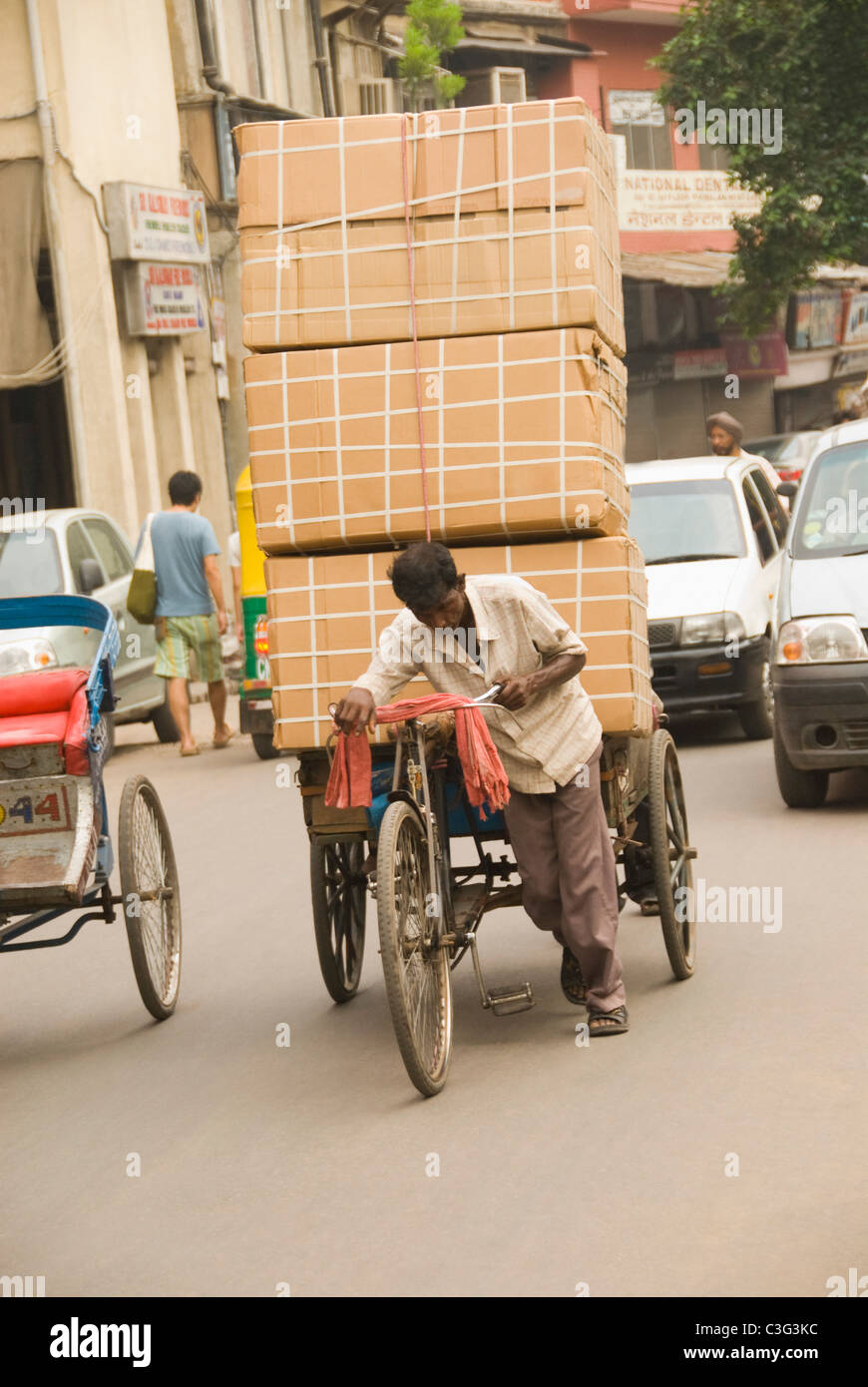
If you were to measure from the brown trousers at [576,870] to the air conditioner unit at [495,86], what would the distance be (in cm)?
3056

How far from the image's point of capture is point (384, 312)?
6348mm

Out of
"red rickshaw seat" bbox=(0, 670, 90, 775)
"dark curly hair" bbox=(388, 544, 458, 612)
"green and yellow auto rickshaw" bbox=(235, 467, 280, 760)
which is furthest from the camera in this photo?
"green and yellow auto rickshaw" bbox=(235, 467, 280, 760)

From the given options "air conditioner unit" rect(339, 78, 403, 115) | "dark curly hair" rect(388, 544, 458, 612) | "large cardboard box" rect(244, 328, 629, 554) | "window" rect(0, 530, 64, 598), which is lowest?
"window" rect(0, 530, 64, 598)

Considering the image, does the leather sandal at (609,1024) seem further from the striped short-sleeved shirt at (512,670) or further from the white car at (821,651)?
the white car at (821,651)

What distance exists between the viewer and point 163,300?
23.5 metres

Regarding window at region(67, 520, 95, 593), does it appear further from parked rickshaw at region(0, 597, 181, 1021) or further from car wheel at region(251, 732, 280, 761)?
parked rickshaw at region(0, 597, 181, 1021)

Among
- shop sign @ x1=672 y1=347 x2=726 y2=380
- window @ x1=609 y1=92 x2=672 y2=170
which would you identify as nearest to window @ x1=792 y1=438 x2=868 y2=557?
shop sign @ x1=672 y1=347 x2=726 y2=380

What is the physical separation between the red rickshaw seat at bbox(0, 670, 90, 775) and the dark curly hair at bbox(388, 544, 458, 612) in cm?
153

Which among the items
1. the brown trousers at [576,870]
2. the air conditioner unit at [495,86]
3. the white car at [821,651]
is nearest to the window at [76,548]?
the white car at [821,651]

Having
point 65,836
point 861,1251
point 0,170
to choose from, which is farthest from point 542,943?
point 0,170

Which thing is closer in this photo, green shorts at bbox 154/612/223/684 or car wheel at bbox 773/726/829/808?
car wheel at bbox 773/726/829/808

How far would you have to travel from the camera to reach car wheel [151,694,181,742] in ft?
52.7

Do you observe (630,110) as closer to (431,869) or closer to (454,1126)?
(431,869)

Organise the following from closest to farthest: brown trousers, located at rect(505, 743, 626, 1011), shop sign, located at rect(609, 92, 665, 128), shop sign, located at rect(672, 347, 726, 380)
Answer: brown trousers, located at rect(505, 743, 626, 1011) < shop sign, located at rect(672, 347, 726, 380) < shop sign, located at rect(609, 92, 665, 128)
